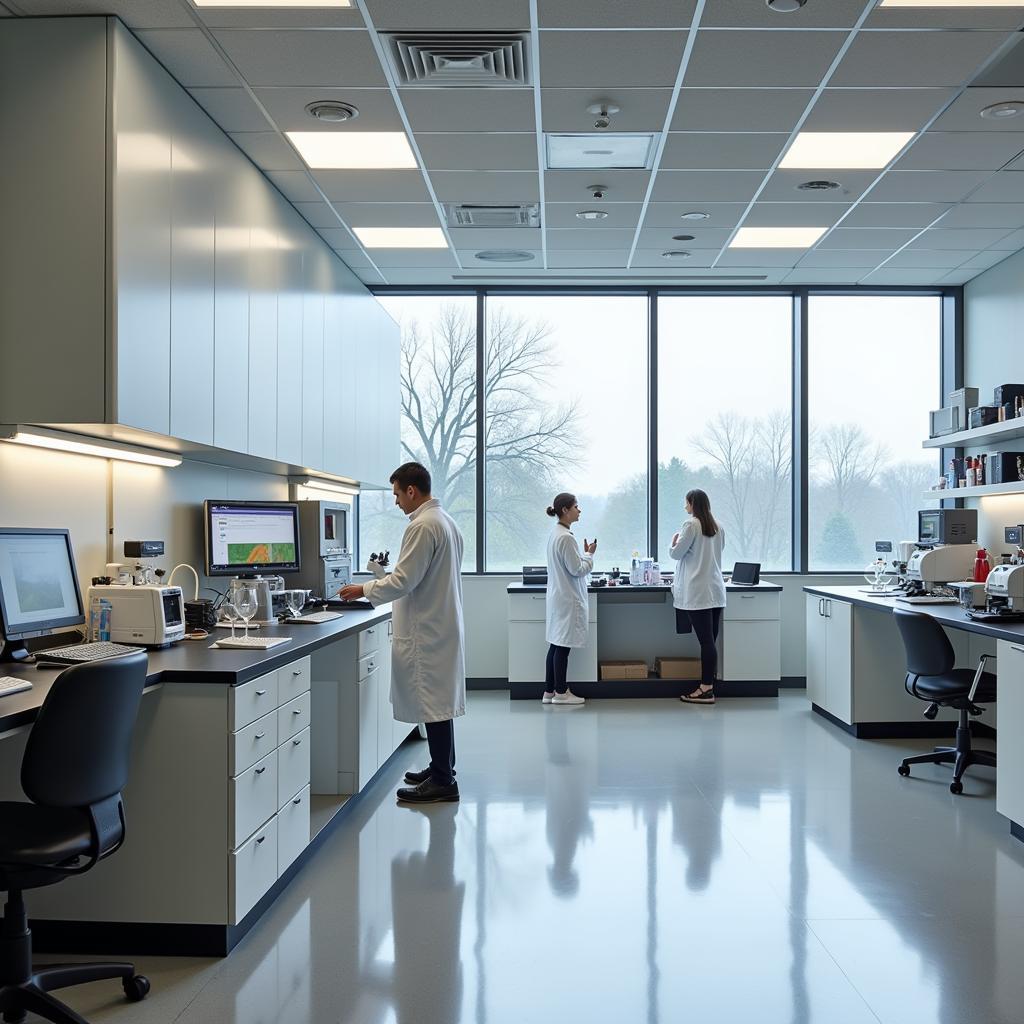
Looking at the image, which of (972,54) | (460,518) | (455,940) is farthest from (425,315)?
(455,940)

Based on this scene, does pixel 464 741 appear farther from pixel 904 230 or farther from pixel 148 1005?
pixel 904 230

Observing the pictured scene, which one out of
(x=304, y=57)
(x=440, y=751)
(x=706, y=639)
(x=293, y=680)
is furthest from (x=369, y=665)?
(x=706, y=639)

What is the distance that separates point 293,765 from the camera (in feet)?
10.7

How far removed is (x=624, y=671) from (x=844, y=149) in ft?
12.7

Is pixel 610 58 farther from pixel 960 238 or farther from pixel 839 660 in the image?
pixel 839 660

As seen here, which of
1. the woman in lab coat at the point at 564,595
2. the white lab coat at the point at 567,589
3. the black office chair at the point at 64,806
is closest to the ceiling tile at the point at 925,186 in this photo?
the woman in lab coat at the point at 564,595

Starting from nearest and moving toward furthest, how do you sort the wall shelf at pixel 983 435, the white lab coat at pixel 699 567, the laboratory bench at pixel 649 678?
the wall shelf at pixel 983 435
the white lab coat at pixel 699 567
the laboratory bench at pixel 649 678

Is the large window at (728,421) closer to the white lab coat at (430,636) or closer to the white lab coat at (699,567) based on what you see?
the white lab coat at (699,567)

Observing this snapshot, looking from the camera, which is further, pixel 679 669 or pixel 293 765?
pixel 679 669

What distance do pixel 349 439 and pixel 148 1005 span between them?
12.2 ft

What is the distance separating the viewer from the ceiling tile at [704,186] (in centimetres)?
480

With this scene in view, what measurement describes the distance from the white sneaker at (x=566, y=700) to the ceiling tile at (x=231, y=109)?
13.7ft

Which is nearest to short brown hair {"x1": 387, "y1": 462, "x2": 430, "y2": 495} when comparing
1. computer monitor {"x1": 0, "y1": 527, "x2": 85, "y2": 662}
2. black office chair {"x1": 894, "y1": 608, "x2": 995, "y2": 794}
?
computer monitor {"x1": 0, "y1": 527, "x2": 85, "y2": 662}

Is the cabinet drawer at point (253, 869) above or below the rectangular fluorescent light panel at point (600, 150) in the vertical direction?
below
